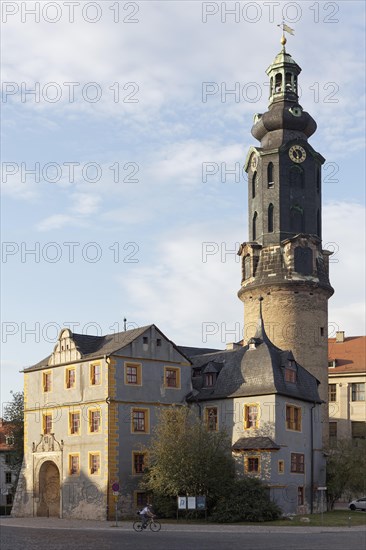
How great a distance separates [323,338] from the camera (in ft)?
238

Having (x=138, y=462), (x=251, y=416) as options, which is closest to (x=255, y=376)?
(x=251, y=416)

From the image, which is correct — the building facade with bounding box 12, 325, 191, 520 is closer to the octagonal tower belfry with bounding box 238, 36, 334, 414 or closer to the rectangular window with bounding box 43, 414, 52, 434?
the rectangular window with bounding box 43, 414, 52, 434

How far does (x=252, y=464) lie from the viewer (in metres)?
56.8

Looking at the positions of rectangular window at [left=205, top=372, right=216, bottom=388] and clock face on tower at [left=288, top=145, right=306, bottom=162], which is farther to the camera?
clock face on tower at [left=288, top=145, right=306, bottom=162]

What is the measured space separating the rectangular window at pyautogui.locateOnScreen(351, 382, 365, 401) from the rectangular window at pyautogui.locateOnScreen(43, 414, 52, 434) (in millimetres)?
39736

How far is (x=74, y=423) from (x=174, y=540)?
74.0 ft

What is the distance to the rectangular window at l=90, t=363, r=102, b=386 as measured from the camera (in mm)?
59441

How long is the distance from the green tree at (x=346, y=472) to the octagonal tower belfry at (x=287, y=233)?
333 inches

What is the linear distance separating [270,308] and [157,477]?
72.7ft

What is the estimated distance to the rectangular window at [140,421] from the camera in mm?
59156

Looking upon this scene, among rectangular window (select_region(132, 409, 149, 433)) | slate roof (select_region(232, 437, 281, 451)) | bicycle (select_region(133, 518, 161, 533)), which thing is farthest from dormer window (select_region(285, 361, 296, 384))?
bicycle (select_region(133, 518, 161, 533))

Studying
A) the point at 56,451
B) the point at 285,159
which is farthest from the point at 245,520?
the point at 285,159

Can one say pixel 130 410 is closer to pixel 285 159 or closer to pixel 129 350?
pixel 129 350

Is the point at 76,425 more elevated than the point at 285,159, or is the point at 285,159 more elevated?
the point at 285,159
